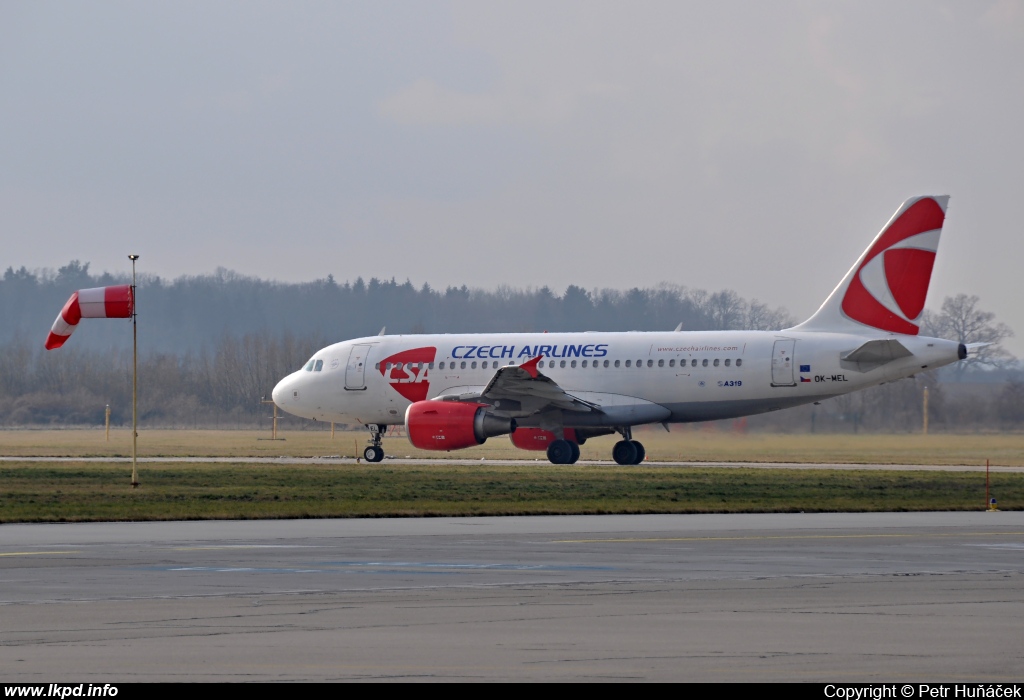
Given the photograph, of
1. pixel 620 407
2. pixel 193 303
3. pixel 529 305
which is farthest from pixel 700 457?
pixel 193 303

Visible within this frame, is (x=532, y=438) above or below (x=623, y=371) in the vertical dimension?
below

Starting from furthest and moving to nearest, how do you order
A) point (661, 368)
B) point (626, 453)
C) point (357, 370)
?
point (357, 370) → point (626, 453) → point (661, 368)

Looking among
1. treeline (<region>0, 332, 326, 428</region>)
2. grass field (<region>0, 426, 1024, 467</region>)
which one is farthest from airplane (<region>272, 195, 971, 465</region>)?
treeline (<region>0, 332, 326, 428</region>)

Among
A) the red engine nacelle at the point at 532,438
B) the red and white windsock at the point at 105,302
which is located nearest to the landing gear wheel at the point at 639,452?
the red engine nacelle at the point at 532,438

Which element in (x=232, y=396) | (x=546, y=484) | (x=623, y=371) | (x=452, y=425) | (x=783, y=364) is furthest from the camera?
(x=232, y=396)

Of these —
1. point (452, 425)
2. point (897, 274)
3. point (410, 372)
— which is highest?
point (897, 274)

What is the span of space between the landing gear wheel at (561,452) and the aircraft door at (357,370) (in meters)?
6.26

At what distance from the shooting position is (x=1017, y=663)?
30.0 ft

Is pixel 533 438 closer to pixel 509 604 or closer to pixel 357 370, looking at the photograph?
pixel 357 370

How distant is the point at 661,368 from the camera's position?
3956 cm

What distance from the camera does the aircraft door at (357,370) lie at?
4400cm

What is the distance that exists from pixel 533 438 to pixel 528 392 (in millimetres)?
3033

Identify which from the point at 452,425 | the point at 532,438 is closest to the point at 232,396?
the point at 532,438

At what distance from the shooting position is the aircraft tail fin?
3806 cm
